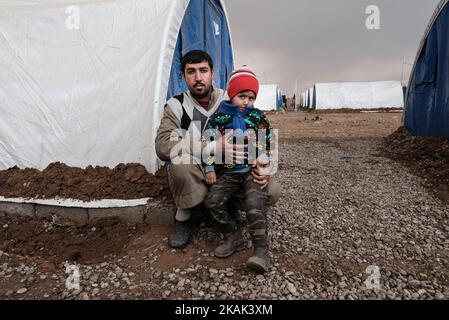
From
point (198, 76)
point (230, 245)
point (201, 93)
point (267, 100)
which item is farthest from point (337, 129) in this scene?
point (267, 100)

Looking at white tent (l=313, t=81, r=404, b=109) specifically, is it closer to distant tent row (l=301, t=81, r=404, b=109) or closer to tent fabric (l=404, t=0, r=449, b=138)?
distant tent row (l=301, t=81, r=404, b=109)

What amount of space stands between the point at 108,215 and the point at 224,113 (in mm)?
1711

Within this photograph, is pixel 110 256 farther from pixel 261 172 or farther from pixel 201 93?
pixel 201 93

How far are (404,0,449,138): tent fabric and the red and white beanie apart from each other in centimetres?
512

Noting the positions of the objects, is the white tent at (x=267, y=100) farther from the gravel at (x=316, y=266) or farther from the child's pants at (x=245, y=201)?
the child's pants at (x=245, y=201)

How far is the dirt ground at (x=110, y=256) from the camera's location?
2338 mm

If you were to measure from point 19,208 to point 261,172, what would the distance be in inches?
112

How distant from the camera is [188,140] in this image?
2676mm

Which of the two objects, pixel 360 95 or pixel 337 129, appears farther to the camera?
pixel 360 95

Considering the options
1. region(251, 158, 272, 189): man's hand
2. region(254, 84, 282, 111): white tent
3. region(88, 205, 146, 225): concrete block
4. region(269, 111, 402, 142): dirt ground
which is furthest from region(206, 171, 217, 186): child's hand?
region(254, 84, 282, 111): white tent

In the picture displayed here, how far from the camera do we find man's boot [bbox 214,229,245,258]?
2.64 metres

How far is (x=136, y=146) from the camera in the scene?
11.2 feet

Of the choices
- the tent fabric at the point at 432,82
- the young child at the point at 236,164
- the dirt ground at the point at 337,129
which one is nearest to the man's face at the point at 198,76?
the young child at the point at 236,164

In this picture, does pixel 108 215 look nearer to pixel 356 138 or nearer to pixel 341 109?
pixel 356 138
